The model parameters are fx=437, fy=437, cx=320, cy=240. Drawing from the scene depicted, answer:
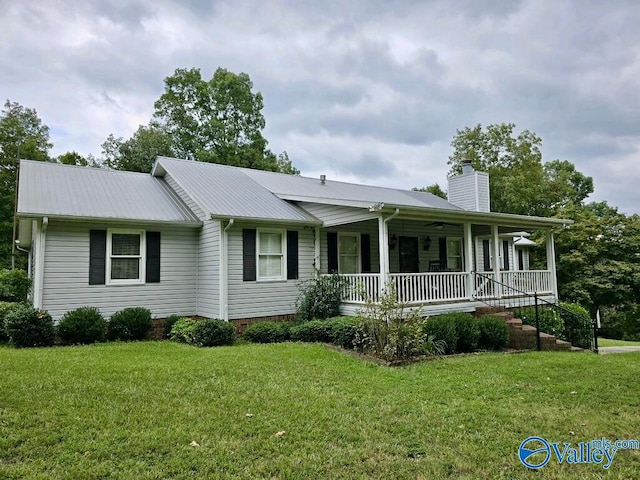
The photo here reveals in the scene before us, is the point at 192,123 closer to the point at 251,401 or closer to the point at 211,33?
the point at 211,33

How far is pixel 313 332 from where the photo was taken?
10.4 metres

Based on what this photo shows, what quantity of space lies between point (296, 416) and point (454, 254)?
46.7ft

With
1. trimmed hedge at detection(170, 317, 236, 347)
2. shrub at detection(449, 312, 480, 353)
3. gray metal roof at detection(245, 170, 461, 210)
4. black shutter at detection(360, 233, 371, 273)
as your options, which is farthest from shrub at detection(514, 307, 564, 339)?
trimmed hedge at detection(170, 317, 236, 347)

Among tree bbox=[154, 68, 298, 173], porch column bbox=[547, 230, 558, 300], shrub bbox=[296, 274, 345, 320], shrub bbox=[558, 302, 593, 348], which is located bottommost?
shrub bbox=[558, 302, 593, 348]

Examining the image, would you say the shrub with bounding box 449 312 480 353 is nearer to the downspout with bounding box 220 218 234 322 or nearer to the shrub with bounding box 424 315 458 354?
the shrub with bounding box 424 315 458 354

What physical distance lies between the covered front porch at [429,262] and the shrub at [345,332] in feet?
2.25

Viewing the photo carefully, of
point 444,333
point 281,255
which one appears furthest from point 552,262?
point 281,255

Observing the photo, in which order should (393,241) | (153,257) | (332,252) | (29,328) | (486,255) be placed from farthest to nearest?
(486,255) < (393,241) < (332,252) < (153,257) < (29,328)

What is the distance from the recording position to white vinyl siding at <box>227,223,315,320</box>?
454 inches

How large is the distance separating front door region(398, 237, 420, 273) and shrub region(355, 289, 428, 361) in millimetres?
6571

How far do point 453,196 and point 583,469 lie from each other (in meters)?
17.4

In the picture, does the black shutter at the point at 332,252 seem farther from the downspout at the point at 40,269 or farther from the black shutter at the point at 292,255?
the downspout at the point at 40,269

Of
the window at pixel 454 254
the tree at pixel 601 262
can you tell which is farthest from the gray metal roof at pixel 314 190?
the tree at pixel 601 262
